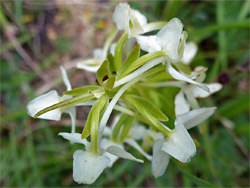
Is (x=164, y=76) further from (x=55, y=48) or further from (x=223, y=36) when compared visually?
(x=55, y=48)

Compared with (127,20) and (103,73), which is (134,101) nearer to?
(103,73)

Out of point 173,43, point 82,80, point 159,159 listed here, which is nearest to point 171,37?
point 173,43

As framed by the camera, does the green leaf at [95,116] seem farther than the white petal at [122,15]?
No

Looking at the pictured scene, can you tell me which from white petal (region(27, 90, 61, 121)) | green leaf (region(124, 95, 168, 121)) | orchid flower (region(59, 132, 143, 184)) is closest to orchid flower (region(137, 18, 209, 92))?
green leaf (region(124, 95, 168, 121))

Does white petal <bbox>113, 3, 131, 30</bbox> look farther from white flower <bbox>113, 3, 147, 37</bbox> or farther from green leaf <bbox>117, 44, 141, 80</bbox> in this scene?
green leaf <bbox>117, 44, 141, 80</bbox>

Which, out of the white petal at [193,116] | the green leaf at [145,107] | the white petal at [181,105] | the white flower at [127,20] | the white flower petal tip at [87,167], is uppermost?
the white flower at [127,20]

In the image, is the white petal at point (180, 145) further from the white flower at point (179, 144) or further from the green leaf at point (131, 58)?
the green leaf at point (131, 58)

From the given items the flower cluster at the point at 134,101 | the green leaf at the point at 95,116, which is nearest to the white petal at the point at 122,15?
the flower cluster at the point at 134,101
